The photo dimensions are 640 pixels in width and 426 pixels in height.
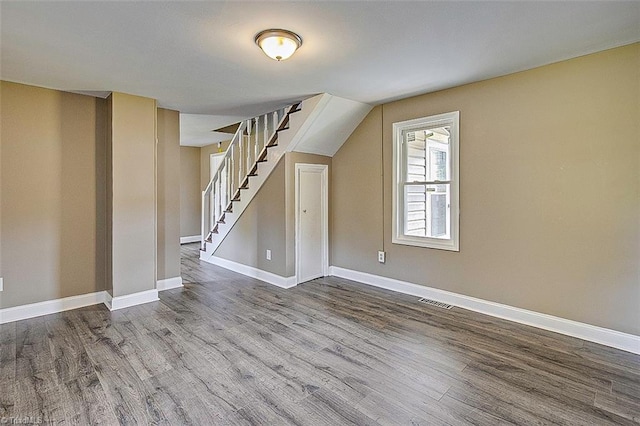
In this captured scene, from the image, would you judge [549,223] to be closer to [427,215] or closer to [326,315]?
[427,215]

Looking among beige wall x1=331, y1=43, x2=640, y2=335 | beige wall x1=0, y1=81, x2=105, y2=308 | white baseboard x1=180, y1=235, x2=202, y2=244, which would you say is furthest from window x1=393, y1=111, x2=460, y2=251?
white baseboard x1=180, y1=235, x2=202, y2=244

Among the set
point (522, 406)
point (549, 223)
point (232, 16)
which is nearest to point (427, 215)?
point (549, 223)

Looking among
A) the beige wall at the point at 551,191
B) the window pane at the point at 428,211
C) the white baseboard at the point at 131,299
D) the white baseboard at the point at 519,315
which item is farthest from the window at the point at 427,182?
the white baseboard at the point at 131,299

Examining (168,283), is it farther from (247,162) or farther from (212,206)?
(212,206)

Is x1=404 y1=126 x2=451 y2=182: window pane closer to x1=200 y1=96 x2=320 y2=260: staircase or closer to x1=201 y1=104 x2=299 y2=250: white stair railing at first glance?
x1=200 y1=96 x2=320 y2=260: staircase

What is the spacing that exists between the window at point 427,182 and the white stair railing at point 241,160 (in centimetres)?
157

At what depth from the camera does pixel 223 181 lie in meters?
6.35

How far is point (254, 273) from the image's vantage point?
200 inches

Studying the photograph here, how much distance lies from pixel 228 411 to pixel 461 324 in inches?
90.7

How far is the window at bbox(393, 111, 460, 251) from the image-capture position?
379 cm

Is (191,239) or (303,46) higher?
(303,46)

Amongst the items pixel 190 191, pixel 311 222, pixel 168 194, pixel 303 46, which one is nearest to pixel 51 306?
pixel 168 194

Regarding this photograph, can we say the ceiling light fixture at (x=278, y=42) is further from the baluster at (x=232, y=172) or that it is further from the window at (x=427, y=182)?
Result: the baluster at (x=232, y=172)

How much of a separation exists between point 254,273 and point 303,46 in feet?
11.3
